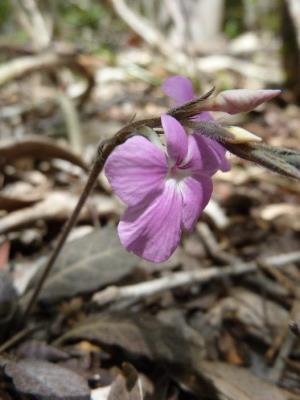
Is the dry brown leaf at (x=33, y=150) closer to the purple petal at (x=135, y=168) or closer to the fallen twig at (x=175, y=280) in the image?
the fallen twig at (x=175, y=280)

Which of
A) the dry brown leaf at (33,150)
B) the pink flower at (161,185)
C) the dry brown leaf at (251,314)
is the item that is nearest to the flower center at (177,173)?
the pink flower at (161,185)

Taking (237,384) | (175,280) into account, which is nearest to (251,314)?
(175,280)

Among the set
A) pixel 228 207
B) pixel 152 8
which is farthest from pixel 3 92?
pixel 152 8

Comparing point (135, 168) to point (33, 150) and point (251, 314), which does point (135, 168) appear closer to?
point (251, 314)

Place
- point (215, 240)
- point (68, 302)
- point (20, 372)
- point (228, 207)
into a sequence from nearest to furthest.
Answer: point (20, 372), point (68, 302), point (215, 240), point (228, 207)

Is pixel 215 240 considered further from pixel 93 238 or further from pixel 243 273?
pixel 93 238

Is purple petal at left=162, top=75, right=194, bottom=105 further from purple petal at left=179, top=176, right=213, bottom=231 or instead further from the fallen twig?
the fallen twig

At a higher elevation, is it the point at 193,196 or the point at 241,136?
the point at 241,136
